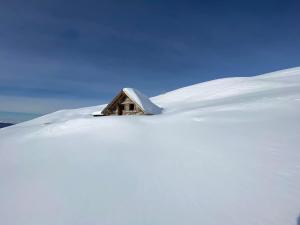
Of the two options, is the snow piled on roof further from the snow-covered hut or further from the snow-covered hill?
the snow-covered hill

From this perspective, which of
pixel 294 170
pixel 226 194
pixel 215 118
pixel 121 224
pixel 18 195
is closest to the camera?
pixel 121 224

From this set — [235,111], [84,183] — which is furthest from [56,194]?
[235,111]

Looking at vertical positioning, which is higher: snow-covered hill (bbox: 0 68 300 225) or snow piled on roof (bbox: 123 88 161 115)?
snow piled on roof (bbox: 123 88 161 115)

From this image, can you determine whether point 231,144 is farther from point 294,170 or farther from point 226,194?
point 226,194

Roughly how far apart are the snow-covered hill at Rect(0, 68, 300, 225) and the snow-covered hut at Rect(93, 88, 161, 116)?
1135 centimetres

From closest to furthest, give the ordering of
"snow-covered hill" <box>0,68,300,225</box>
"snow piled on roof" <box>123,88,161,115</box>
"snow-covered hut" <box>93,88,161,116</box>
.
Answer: "snow-covered hill" <box>0,68,300,225</box>
"snow piled on roof" <box>123,88,161,115</box>
"snow-covered hut" <box>93,88,161,116</box>

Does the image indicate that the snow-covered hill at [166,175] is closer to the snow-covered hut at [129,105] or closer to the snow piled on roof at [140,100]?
the snow piled on roof at [140,100]

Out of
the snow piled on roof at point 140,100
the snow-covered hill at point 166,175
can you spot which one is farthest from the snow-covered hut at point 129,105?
the snow-covered hill at point 166,175

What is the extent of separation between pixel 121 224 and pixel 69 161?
2938 millimetres

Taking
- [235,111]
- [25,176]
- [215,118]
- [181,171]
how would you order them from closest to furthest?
[181,171], [25,176], [215,118], [235,111]

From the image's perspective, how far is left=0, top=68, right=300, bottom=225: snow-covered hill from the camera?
3480 mm

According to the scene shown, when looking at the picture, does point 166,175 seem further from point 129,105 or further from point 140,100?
point 129,105

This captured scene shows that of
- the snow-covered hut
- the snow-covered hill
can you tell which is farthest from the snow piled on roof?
the snow-covered hill

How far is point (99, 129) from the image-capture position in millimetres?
8703
